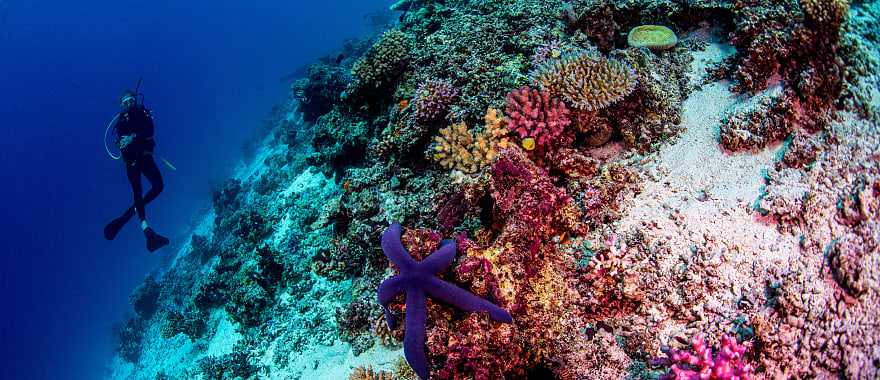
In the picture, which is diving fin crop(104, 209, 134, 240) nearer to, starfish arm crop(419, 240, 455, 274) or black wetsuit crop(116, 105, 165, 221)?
black wetsuit crop(116, 105, 165, 221)

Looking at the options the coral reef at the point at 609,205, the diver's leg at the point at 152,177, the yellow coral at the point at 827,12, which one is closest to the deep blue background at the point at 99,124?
the diver's leg at the point at 152,177

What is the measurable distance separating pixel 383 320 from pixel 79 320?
4308 centimetres

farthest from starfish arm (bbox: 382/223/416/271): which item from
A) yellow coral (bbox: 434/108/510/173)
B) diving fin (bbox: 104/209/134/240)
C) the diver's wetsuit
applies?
diving fin (bbox: 104/209/134/240)

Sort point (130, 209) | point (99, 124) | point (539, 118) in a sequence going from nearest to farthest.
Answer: point (539, 118) < point (130, 209) < point (99, 124)

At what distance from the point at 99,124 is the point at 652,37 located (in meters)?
97.6

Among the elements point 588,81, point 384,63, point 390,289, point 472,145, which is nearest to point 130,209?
point 384,63

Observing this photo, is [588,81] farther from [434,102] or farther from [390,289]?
[390,289]

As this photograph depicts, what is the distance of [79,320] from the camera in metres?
33.3

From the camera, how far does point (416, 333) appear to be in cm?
352

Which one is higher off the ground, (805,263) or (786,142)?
(786,142)

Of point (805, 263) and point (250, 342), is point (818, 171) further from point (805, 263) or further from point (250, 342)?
point (250, 342)

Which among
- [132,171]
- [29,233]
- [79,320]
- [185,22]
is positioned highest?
[185,22]

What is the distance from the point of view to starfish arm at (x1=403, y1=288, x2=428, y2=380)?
3508 millimetres

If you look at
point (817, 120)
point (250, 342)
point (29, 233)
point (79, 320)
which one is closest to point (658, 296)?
point (817, 120)
